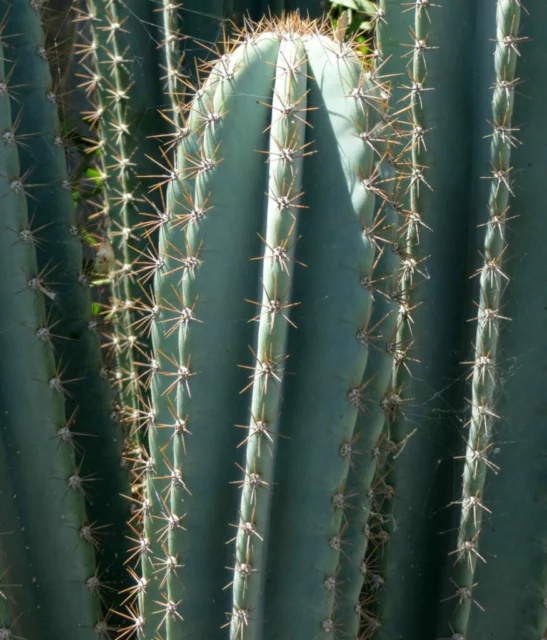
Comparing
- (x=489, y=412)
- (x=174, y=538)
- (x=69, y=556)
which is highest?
(x=489, y=412)

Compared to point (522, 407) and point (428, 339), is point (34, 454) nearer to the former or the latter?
point (428, 339)

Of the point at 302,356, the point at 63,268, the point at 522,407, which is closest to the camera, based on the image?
the point at 302,356

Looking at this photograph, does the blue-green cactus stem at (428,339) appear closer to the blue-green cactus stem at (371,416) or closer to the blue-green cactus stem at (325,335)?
the blue-green cactus stem at (371,416)

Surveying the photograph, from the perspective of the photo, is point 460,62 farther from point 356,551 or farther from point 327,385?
Result: point 356,551

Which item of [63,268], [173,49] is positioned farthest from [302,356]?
[173,49]

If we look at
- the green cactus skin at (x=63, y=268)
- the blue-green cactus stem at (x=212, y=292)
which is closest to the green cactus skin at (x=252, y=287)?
the blue-green cactus stem at (x=212, y=292)

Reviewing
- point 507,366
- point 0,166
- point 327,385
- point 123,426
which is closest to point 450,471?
point 507,366

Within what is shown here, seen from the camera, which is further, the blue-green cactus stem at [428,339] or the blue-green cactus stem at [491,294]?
the blue-green cactus stem at [428,339]

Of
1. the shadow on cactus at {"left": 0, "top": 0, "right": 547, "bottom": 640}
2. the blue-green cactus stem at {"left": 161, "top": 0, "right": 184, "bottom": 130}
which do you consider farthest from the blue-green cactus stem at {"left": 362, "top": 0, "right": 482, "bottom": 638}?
the blue-green cactus stem at {"left": 161, "top": 0, "right": 184, "bottom": 130}
